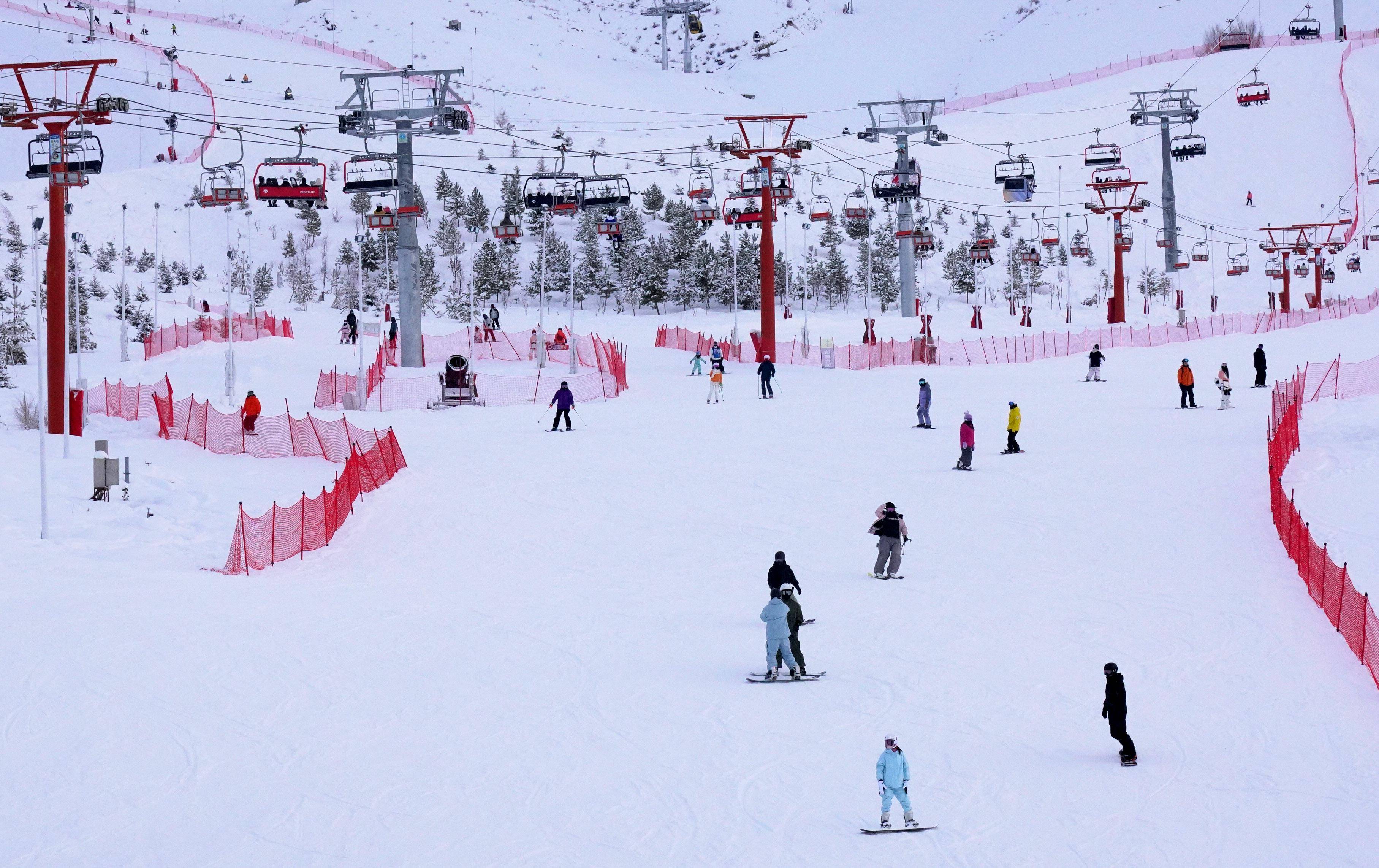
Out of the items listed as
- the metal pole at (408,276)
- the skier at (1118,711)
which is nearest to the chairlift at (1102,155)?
the metal pole at (408,276)

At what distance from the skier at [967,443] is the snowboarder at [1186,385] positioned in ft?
30.5

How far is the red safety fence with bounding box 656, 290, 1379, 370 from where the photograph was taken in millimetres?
51750

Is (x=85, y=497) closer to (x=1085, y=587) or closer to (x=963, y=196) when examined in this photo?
(x=1085, y=587)

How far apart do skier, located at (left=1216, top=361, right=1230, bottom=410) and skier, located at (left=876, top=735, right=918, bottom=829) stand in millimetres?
27236

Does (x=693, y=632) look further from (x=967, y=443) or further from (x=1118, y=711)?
(x=967, y=443)

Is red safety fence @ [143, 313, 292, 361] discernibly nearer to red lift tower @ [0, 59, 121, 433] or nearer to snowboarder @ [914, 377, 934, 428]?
red lift tower @ [0, 59, 121, 433]

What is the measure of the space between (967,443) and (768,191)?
2204 cm

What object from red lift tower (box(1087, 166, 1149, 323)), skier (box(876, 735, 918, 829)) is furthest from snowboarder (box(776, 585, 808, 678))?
red lift tower (box(1087, 166, 1149, 323))

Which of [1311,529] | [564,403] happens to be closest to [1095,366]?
[564,403]

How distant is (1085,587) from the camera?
2022 centimetres

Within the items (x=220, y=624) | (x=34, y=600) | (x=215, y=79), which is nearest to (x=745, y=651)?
(x=220, y=624)

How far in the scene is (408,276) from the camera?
4588cm

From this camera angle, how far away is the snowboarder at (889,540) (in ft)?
67.9

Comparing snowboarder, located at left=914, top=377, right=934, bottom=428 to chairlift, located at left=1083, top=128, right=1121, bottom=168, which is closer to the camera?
snowboarder, located at left=914, top=377, right=934, bottom=428
